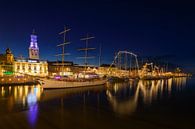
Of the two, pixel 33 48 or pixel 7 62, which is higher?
A: pixel 33 48

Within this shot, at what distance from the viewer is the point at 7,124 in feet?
44.5

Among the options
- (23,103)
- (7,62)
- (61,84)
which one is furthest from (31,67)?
(23,103)

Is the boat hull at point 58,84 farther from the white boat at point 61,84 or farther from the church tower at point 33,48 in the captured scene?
the church tower at point 33,48

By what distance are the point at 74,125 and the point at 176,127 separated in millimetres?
7875

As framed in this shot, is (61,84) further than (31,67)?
No

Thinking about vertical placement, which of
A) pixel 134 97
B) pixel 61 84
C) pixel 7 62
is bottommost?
pixel 134 97

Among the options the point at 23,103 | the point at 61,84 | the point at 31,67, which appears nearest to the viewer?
the point at 23,103

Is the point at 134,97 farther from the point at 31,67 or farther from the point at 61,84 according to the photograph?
the point at 31,67

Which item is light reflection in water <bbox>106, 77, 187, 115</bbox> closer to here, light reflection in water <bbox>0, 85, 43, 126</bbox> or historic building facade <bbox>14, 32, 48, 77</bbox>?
light reflection in water <bbox>0, 85, 43, 126</bbox>

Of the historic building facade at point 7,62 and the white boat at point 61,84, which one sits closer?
the white boat at point 61,84

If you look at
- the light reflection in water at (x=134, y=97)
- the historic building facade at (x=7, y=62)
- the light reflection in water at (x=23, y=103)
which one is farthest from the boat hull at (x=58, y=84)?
the historic building facade at (x=7, y=62)

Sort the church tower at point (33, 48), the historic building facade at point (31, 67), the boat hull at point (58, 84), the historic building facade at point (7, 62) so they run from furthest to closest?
the church tower at point (33, 48) < the historic building facade at point (31, 67) < the historic building facade at point (7, 62) < the boat hull at point (58, 84)

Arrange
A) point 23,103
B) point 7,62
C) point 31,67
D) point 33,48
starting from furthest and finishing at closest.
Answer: point 33,48, point 31,67, point 7,62, point 23,103

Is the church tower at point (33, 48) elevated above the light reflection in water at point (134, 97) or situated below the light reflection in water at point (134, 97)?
above
